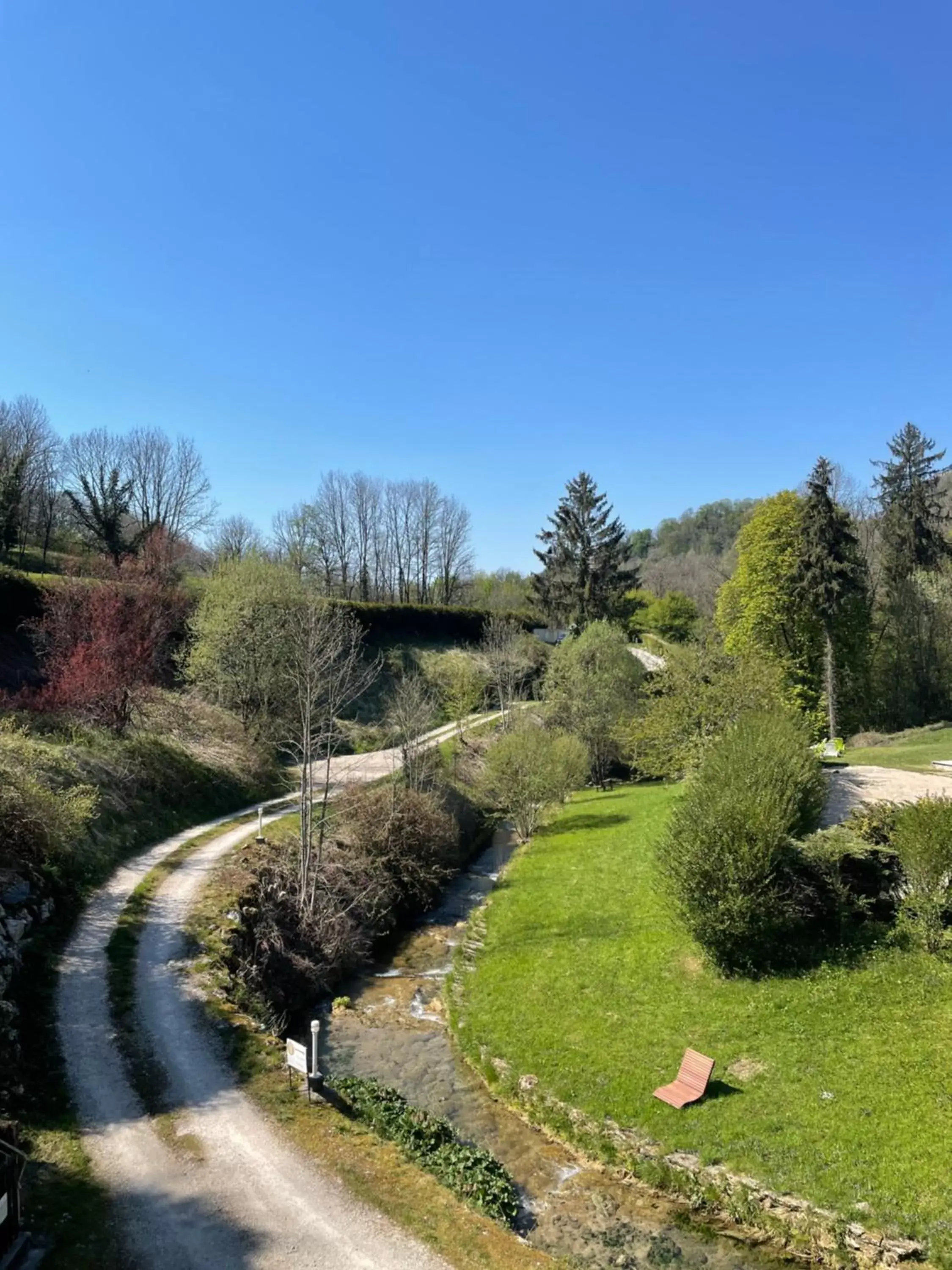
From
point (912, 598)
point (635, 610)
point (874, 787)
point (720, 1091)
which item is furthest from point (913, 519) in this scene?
point (720, 1091)

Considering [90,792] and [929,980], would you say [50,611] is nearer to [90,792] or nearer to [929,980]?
[90,792]

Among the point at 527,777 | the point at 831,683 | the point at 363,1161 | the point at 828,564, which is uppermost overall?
the point at 828,564

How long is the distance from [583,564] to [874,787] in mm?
33240

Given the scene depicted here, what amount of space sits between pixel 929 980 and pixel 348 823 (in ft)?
50.6

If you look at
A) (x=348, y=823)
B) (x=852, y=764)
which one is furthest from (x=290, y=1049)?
(x=852, y=764)

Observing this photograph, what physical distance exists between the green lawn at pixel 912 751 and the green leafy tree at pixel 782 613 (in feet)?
18.1

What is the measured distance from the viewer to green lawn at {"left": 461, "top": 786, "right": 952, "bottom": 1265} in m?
10.5

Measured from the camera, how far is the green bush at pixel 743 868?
49.0 ft

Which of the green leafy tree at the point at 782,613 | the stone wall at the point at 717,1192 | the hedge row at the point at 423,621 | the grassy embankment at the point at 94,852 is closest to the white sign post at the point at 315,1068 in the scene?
the grassy embankment at the point at 94,852

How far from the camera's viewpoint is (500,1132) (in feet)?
40.8

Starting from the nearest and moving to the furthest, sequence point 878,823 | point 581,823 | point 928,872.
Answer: point 928,872 → point 878,823 → point 581,823

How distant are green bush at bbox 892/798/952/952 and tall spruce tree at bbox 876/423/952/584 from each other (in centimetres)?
3860

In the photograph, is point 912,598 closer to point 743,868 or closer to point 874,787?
point 874,787

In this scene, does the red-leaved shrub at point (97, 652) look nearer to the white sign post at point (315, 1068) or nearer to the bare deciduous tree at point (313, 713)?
the bare deciduous tree at point (313, 713)
